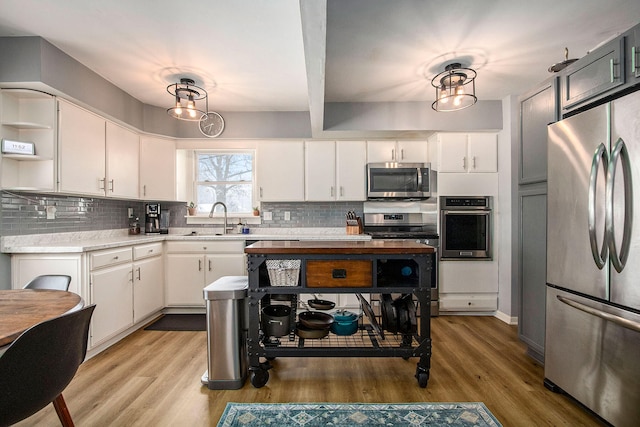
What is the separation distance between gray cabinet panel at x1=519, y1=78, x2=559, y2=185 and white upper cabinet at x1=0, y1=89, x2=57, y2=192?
388 centimetres

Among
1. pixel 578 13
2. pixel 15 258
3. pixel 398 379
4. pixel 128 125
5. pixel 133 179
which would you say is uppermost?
pixel 578 13

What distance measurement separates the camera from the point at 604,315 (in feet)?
5.10

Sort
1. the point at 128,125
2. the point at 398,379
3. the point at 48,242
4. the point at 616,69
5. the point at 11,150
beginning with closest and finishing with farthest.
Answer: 1. the point at 616,69
2. the point at 398,379
3. the point at 11,150
4. the point at 48,242
5. the point at 128,125

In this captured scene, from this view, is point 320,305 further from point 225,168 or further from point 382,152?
point 225,168

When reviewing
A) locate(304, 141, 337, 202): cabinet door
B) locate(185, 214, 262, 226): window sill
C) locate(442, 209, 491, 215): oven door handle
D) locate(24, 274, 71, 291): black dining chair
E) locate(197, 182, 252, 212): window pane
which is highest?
locate(304, 141, 337, 202): cabinet door

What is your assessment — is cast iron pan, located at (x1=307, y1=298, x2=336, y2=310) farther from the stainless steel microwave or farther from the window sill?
the window sill

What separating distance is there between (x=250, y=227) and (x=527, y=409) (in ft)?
11.1

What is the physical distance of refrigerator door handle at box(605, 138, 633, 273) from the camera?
148 centimetres

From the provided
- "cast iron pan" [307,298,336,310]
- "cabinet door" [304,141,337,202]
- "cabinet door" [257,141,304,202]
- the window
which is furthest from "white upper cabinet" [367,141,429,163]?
"cast iron pan" [307,298,336,310]

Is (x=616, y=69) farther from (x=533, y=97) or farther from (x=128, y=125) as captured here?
(x=128, y=125)

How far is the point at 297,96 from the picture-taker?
3486 millimetres

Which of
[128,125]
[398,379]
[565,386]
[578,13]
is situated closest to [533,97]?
[578,13]

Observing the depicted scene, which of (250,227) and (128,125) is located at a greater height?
(128,125)

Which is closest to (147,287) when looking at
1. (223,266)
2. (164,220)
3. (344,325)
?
(223,266)
